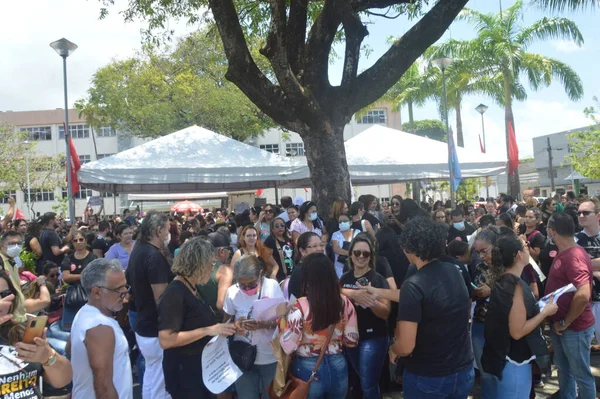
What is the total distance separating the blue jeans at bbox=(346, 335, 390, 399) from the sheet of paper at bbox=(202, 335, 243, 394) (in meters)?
1.00

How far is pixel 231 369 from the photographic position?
3.69 meters

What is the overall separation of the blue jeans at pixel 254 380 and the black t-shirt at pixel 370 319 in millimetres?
765

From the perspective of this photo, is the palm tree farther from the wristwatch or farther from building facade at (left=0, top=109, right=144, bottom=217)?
building facade at (left=0, top=109, right=144, bottom=217)

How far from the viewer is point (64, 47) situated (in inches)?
458

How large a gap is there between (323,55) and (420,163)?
415 centimetres

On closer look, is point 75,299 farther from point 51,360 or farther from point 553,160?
point 553,160

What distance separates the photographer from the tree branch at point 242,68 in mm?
8641

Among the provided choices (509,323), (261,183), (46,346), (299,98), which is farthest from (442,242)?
(261,183)

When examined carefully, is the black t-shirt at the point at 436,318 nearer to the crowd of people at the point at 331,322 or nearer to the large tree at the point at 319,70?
the crowd of people at the point at 331,322

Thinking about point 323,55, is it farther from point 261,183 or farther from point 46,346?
point 46,346

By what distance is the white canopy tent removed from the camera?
11.5 metres

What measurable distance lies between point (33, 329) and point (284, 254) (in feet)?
14.4

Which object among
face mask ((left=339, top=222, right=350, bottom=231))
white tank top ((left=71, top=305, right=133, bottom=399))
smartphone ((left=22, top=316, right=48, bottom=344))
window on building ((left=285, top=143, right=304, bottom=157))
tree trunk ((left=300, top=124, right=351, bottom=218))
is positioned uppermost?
window on building ((left=285, top=143, right=304, bottom=157))

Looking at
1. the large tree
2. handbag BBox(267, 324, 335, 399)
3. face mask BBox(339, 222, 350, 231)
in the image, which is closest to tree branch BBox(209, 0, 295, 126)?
the large tree
